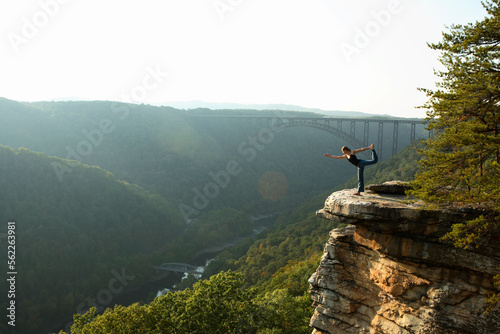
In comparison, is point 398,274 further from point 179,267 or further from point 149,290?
point 179,267

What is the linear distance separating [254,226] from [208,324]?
48.4m

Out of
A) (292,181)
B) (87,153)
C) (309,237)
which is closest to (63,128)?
(87,153)

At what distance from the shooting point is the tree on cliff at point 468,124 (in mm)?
6102

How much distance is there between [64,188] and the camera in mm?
45156

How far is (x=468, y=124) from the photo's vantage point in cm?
646

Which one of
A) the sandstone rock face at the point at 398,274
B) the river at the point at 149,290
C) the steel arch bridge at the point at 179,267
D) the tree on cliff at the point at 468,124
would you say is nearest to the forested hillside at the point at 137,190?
the river at the point at 149,290

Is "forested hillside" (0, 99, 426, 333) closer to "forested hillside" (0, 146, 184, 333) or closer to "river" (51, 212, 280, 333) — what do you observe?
"forested hillside" (0, 146, 184, 333)

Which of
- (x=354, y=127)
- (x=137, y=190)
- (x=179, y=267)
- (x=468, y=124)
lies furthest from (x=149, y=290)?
(x=468, y=124)

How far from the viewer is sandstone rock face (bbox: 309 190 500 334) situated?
20.2 ft

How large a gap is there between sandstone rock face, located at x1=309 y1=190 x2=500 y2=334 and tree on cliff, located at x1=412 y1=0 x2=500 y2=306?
0.35 metres

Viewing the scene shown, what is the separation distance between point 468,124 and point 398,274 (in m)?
3.20

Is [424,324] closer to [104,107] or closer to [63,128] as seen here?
[63,128]

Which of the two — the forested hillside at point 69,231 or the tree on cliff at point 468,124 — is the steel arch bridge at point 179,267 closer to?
the forested hillside at point 69,231

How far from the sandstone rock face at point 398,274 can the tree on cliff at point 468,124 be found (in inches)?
14.0
